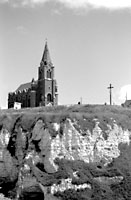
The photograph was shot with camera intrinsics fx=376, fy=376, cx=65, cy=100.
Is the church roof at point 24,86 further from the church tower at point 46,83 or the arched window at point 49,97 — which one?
the arched window at point 49,97

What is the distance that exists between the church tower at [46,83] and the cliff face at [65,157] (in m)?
36.8

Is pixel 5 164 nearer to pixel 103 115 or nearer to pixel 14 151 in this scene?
pixel 14 151

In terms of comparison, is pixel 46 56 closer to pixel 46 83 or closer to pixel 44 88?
pixel 46 83

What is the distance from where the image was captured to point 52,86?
98.1m

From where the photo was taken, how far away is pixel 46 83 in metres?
97.1

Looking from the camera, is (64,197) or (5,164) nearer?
(64,197)

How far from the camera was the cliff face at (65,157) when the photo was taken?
51312 mm

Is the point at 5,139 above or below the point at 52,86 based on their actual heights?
below

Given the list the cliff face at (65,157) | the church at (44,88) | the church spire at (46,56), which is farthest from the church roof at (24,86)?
the cliff face at (65,157)

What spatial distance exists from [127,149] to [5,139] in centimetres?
1878

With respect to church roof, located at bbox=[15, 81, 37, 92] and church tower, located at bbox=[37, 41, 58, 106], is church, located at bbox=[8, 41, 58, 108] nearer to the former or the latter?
church tower, located at bbox=[37, 41, 58, 106]

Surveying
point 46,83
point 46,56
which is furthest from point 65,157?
point 46,56

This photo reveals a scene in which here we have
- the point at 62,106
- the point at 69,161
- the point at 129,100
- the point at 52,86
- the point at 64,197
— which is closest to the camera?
the point at 64,197

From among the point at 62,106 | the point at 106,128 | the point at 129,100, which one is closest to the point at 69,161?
the point at 106,128
